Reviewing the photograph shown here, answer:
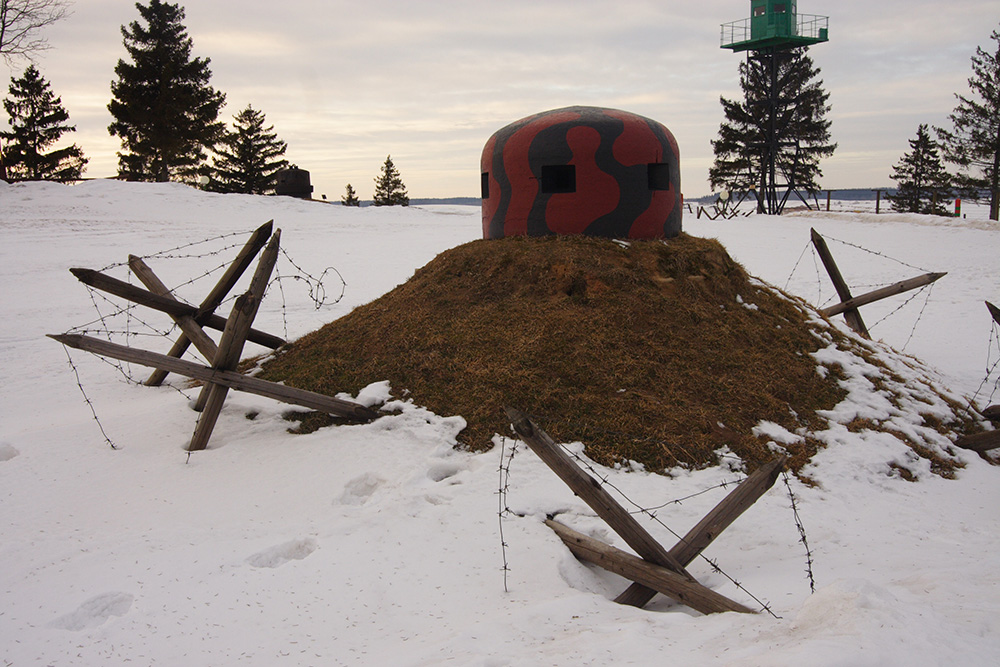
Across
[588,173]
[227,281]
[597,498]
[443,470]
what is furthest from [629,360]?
[227,281]

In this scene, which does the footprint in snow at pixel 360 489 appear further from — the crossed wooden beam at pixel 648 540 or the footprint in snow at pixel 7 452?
the footprint in snow at pixel 7 452

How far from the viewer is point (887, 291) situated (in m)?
10.6

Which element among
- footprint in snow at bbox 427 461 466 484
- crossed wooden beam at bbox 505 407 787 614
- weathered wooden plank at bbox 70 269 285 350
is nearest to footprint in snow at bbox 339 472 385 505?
footprint in snow at bbox 427 461 466 484

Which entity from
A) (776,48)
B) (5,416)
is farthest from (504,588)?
(776,48)

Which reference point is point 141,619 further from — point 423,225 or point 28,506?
point 423,225

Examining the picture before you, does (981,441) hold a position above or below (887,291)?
below

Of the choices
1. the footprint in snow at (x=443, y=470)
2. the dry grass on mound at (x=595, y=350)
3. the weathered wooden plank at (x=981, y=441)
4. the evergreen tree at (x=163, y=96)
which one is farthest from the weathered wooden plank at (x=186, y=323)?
the evergreen tree at (x=163, y=96)

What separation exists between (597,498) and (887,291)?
28.6ft

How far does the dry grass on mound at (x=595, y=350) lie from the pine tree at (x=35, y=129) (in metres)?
41.0

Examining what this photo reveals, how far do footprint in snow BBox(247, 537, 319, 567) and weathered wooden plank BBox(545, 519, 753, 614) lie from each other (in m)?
2.23

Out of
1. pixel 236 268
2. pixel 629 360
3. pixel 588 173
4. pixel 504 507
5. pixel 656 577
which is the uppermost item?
pixel 588 173

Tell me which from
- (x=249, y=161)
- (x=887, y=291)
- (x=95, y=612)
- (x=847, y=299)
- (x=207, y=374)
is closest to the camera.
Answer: (x=95, y=612)

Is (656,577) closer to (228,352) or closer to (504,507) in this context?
(504,507)

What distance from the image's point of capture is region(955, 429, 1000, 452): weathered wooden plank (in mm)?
7320
